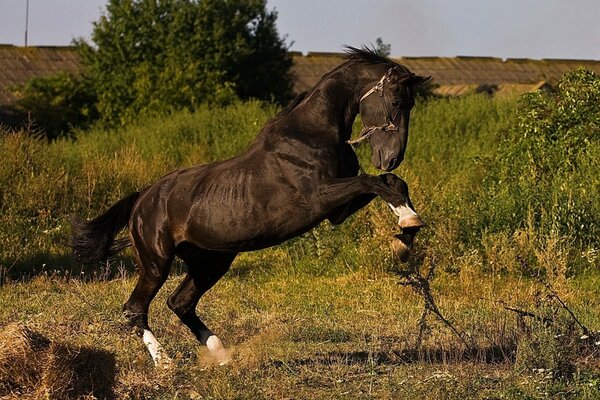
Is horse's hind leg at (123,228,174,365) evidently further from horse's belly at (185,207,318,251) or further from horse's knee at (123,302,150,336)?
horse's belly at (185,207,318,251)

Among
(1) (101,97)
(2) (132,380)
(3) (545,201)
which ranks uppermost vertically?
(1) (101,97)

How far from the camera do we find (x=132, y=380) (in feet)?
25.9

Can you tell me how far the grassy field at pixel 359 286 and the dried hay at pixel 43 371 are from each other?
0.04 feet

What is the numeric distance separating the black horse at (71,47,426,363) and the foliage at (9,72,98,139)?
21.7 metres

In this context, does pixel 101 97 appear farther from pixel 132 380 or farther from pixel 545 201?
pixel 132 380

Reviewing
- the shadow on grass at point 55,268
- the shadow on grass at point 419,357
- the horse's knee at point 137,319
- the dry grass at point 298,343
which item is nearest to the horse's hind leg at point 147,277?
the horse's knee at point 137,319

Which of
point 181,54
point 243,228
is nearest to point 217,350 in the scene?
point 243,228

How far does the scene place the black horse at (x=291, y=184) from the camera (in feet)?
26.8

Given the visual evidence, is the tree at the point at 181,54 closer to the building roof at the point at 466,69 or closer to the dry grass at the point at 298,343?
the building roof at the point at 466,69

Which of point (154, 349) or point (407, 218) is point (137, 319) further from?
point (407, 218)

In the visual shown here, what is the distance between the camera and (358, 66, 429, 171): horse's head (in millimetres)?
8227

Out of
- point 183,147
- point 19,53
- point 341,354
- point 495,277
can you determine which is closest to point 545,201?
point 495,277

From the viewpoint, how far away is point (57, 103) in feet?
101

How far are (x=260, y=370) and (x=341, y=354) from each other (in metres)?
1.05
